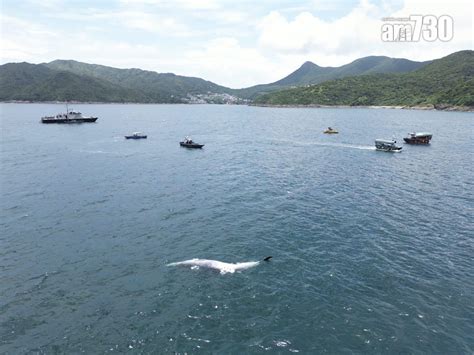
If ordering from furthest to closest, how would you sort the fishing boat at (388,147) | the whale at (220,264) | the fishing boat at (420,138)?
1. the fishing boat at (420,138)
2. the fishing boat at (388,147)
3. the whale at (220,264)

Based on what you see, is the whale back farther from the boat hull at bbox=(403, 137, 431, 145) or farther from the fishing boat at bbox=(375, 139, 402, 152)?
the boat hull at bbox=(403, 137, 431, 145)

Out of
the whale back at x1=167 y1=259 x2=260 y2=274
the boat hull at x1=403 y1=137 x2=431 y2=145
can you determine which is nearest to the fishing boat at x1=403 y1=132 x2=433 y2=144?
the boat hull at x1=403 y1=137 x2=431 y2=145

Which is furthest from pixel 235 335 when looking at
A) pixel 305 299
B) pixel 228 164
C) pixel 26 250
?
pixel 228 164

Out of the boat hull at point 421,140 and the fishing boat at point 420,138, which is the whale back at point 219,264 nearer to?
the fishing boat at point 420,138

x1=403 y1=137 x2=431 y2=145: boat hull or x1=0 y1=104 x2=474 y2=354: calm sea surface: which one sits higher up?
x1=403 y1=137 x2=431 y2=145: boat hull

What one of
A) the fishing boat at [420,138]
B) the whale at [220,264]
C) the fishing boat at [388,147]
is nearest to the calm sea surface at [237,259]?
the whale at [220,264]

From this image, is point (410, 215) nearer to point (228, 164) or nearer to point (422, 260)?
point (422, 260)
